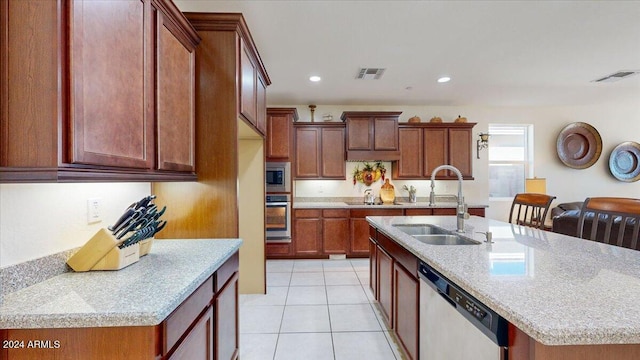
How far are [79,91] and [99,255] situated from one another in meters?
0.74

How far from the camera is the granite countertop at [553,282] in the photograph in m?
0.77

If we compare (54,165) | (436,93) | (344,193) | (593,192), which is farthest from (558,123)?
(54,165)

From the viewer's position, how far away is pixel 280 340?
226 cm

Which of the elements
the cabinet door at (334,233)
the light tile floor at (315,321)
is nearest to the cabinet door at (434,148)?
the cabinet door at (334,233)

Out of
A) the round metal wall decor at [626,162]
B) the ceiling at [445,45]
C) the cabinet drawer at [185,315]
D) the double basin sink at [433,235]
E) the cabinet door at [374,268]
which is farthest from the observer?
the round metal wall decor at [626,162]

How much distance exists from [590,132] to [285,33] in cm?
610

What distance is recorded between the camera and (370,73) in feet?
11.7

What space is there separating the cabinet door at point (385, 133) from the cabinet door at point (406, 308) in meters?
2.88

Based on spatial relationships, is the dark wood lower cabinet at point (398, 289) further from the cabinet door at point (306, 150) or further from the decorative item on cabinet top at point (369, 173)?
the decorative item on cabinet top at point (369, 173)

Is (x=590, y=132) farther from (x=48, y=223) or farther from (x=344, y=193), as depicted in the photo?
(x=48, y=223)

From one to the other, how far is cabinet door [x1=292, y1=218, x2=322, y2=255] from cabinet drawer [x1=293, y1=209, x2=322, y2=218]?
0.21 ft

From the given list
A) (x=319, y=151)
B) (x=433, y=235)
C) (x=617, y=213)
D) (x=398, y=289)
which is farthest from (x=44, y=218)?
(x=319, y=151)

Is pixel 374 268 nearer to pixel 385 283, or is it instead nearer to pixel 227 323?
pixel 385 283

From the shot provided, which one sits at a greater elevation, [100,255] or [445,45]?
[445,45]
